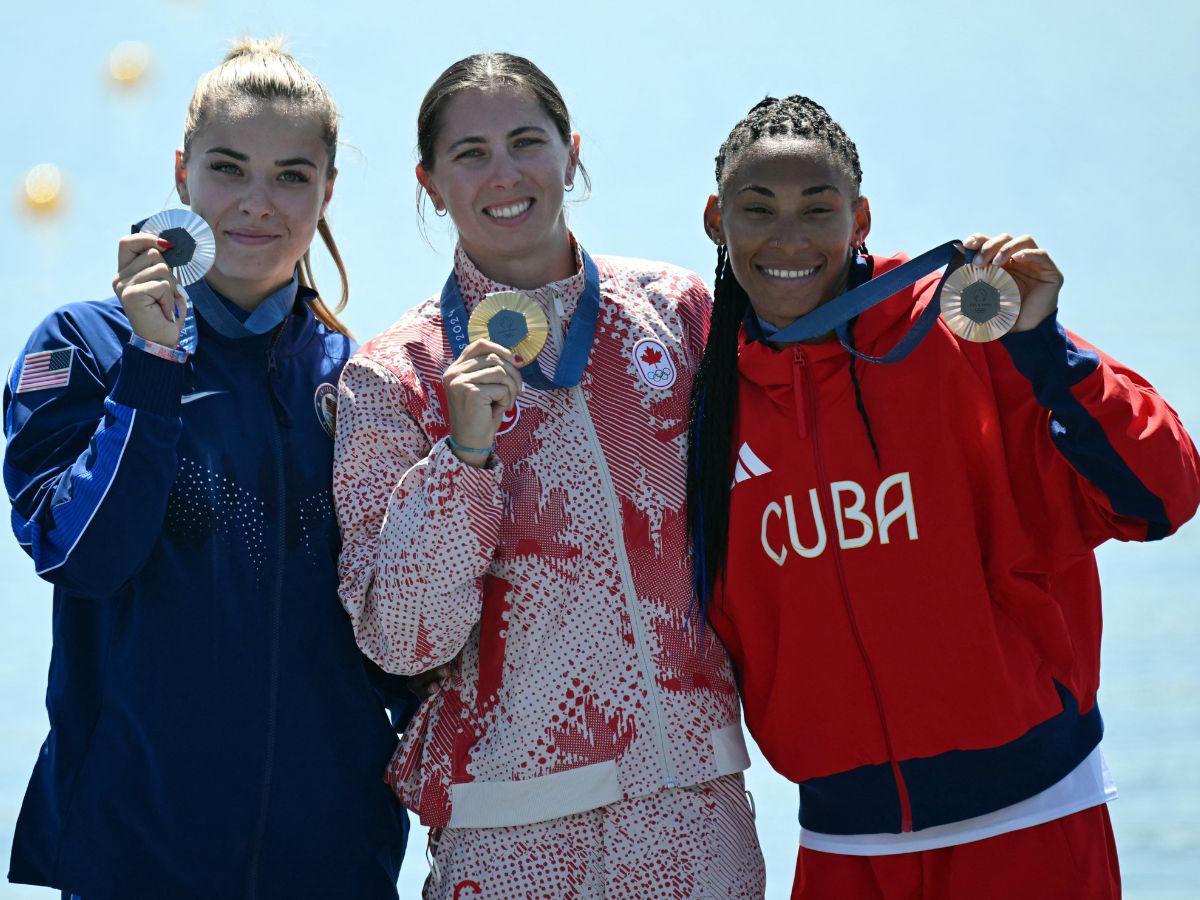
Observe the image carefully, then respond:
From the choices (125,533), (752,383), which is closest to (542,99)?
(752,383)

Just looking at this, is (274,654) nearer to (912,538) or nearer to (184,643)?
(184,643)

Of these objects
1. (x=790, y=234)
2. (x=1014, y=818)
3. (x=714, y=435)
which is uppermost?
(x=790, y=234)

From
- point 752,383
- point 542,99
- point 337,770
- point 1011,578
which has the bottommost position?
point 337,770

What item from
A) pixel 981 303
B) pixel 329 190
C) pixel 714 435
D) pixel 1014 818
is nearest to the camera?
pixel 981 303

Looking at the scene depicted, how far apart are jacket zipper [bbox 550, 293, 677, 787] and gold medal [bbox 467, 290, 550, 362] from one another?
171 mm

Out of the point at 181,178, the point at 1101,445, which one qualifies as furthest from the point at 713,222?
the point at 181,178

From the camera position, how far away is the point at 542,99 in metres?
3.16

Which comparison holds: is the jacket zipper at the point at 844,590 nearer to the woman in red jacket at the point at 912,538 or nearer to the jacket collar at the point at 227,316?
the woman in red jacket at the point at 912,538

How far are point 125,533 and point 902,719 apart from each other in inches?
57.7

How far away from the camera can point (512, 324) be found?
2.92 meters

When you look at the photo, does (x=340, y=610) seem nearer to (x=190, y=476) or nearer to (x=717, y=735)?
(x=190, y=476)

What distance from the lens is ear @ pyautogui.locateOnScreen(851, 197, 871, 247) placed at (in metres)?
3.04

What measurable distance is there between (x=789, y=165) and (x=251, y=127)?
1.13m

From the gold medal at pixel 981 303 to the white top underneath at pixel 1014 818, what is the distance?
85 centimetres
